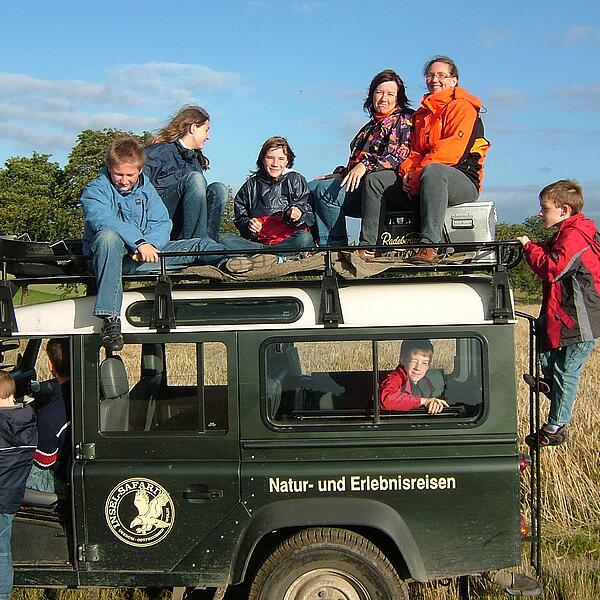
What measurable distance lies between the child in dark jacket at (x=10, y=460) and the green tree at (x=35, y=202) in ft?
119

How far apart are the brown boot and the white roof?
12 cm

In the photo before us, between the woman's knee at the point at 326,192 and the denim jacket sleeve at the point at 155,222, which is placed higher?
the woman's knee at the point at 326,192

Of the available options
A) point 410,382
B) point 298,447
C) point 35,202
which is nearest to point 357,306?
point 410,382

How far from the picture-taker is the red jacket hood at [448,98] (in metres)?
5.50

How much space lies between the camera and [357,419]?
14.9 feet

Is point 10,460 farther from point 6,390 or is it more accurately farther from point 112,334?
point 112,334

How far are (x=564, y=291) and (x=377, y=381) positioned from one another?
4.23 feet

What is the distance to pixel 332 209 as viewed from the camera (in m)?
5.93

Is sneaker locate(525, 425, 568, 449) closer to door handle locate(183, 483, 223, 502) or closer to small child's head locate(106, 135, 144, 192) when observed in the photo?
door handle locate(183, 483, 223, 502)

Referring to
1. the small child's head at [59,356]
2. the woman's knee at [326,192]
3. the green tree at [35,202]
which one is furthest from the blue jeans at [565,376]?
the green tree at [35,202]

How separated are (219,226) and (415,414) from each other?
2.48 metres

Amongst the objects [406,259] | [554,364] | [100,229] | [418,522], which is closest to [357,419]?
[418,522]

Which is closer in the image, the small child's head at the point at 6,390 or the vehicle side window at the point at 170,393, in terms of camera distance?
the vehicle side window at the point at 170,393

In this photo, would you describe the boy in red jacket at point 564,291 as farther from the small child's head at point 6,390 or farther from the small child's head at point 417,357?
the small child's head at point 6,390
